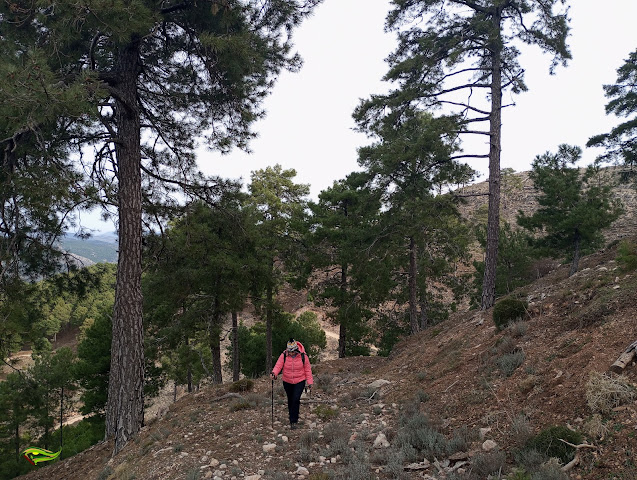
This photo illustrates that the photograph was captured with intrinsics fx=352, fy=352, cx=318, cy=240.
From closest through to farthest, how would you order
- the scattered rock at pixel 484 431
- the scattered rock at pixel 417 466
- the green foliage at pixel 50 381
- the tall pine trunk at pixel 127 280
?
the scattered rock at pixel 417 466
the scattered rock at pixel 484 431
the tall pine trunk at pixel 127 280
the green foliage at pixel 50 381

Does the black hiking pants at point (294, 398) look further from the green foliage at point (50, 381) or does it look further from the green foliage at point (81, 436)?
the green foliage at point (50, 381)

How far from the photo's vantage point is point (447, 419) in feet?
18.0

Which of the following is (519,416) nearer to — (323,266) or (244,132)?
(244,132)

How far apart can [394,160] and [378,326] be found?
41.9 feet

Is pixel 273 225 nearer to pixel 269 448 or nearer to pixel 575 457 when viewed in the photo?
pixel 269 448

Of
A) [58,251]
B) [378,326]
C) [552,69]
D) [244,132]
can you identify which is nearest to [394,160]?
[244,132]

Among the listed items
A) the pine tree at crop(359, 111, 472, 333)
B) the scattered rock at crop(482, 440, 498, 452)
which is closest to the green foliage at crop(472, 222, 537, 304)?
the pine tree at crop(359, 111, 472, 333)

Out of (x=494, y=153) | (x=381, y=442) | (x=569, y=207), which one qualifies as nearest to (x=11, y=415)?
(x=381, y=442)

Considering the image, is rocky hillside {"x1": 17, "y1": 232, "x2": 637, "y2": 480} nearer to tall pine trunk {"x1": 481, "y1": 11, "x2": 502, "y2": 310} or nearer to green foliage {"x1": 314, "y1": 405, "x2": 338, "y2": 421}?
green foliage {"x1": 314, "y1": 405, "x2": 338, "y2": 421}

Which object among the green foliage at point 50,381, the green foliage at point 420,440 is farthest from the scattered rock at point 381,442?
the green foliage at point 50,381

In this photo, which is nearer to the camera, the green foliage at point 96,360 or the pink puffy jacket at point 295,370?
the pink puffy jacket at point 295,370

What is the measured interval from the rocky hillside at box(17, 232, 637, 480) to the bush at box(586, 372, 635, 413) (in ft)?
0.20

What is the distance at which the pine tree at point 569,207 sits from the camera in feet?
54.7

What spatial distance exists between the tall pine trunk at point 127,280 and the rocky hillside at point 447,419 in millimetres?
678
